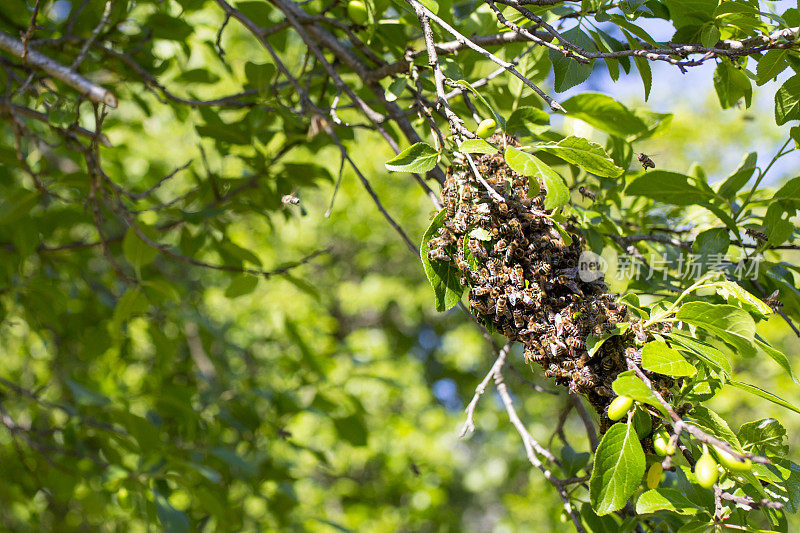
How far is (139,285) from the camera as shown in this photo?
162cm

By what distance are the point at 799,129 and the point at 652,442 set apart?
0.64 metres

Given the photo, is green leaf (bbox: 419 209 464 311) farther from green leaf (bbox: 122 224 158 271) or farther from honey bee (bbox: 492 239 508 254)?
green leaf (bbox: 122 224 158 271)

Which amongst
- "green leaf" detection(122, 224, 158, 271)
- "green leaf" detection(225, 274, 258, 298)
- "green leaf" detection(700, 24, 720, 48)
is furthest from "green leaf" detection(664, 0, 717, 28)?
"green leaf" detection(122, 224, 158, 271)

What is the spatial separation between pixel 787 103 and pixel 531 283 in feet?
1.87

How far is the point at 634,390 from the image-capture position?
0.76 metres

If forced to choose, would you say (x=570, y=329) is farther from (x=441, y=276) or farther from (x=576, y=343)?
(x=441, y=276)

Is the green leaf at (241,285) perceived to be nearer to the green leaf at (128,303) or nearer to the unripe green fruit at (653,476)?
the green leaf at (128,303)

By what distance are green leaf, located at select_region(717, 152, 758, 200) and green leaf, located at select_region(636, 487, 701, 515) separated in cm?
66

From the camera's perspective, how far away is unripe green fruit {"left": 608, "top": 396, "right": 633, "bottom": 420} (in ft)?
2.54

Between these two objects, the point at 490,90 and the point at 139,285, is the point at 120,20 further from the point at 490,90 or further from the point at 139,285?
the point at 490,90

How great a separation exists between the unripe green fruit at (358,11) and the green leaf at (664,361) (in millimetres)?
909

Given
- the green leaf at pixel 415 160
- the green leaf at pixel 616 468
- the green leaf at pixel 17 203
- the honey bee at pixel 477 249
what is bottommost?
the green leaf at pixel 17 203

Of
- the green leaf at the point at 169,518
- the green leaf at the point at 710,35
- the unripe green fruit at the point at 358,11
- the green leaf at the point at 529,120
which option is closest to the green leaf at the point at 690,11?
the green leaf at the point at 710,35

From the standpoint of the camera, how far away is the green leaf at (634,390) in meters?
0.76
